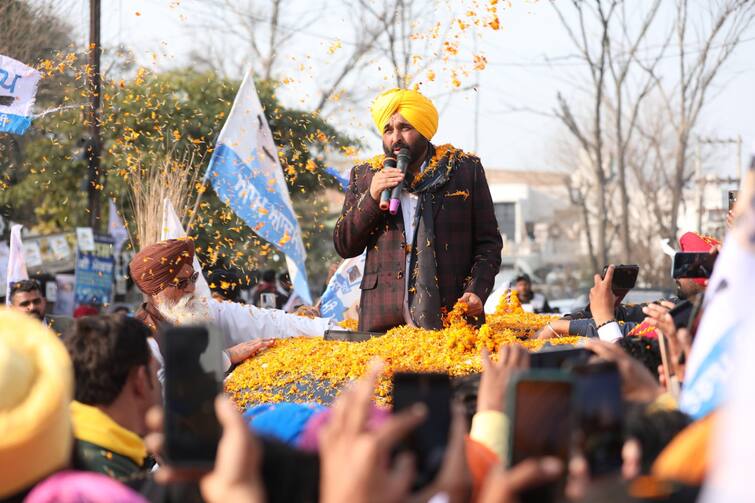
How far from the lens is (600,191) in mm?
25312

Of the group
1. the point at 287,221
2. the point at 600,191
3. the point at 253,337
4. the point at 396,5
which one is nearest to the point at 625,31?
the point at 396,5

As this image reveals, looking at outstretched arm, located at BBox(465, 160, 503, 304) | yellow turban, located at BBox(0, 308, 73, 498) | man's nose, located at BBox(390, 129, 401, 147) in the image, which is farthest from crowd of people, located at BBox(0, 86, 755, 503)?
man's nose, located at BBox(390, 129, 401, 147)

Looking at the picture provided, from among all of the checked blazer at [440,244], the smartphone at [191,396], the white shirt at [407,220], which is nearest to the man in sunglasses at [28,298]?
the checked blazer at [440,244]

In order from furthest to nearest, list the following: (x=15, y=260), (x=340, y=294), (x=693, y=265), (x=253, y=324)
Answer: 1. (x=15, y=260)
2. (x=340, y=294)
3. (x=253, y=324)
4. (x=693, y=265)

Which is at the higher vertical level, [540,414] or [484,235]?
[484,235]

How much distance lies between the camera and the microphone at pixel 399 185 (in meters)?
5.66

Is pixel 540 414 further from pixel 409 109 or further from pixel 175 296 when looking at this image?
pixel 175 296

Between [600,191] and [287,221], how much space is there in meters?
17.1

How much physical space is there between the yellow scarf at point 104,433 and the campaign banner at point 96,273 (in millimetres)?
12490

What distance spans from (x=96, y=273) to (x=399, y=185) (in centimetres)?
1127

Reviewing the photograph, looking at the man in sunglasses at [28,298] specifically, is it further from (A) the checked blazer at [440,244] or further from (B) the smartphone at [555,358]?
(B) the smartphone at [555,358]

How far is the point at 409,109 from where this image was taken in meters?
5.88

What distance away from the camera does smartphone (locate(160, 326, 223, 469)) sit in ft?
7.77

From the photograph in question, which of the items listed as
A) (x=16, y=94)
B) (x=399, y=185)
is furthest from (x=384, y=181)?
(x=16, y=94)
